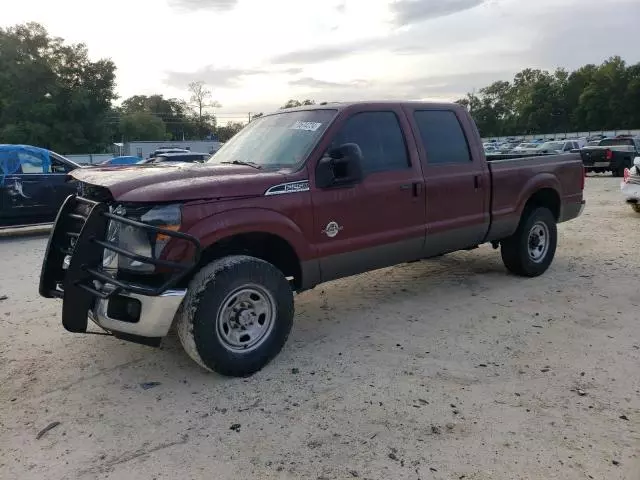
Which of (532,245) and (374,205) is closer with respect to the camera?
(374,205)

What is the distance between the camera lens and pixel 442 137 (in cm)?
536

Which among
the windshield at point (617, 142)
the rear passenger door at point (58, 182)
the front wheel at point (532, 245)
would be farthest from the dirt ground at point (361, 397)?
the windshield at point (617, 142)

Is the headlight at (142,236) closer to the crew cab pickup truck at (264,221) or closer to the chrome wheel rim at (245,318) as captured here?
the crew cab pickup truck at (264,221)

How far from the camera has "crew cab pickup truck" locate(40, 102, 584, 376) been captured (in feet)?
11.5

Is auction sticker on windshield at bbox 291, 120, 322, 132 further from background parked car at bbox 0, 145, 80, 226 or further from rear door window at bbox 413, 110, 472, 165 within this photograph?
background parked car at bbox 0, 145, 80, 226

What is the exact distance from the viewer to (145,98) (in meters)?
112

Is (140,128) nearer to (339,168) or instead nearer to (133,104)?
(133,104)

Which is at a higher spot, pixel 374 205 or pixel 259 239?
pixel 374 205

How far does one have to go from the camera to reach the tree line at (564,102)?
92.1 m

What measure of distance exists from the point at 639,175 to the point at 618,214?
3.69 ft

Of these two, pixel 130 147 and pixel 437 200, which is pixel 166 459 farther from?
pixel 130 147

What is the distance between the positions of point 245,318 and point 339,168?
1379 millimetres

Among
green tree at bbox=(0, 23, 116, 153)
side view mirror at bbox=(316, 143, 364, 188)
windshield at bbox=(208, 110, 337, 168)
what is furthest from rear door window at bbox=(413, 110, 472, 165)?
green tree at bbox=(0, 23, 116, 153)

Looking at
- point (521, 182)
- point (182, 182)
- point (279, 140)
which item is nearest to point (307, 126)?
point (279, 140)
